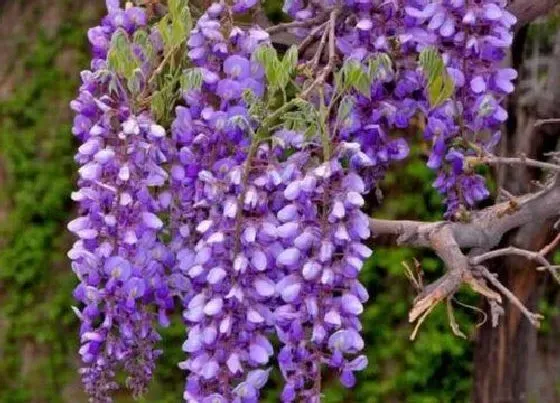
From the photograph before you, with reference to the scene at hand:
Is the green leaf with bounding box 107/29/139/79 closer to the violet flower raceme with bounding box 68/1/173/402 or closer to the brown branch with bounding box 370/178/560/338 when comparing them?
the violet flower raceme with bounding box 68/1/173/402

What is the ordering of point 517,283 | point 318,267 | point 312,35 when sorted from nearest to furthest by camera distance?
point 318,267 < point 312,35 < point 517,283

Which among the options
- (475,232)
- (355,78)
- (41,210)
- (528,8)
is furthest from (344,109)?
(41,210)

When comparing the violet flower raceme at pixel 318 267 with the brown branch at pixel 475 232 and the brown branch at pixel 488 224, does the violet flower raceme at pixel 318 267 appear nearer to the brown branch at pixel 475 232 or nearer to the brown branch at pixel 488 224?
the brown branch at pixel 475 232

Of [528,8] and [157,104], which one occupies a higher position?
[528,8]

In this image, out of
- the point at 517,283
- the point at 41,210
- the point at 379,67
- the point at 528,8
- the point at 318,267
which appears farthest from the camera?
the point at 41,210

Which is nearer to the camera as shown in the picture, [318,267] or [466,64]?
[318,267]

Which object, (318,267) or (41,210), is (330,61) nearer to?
(318,267)

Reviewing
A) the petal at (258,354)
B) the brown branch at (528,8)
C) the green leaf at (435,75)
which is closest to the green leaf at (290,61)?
the green leaf at (435,75)

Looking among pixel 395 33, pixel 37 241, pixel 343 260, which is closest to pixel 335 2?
pixel 395 33

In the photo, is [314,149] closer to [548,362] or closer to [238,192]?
[238,192]
